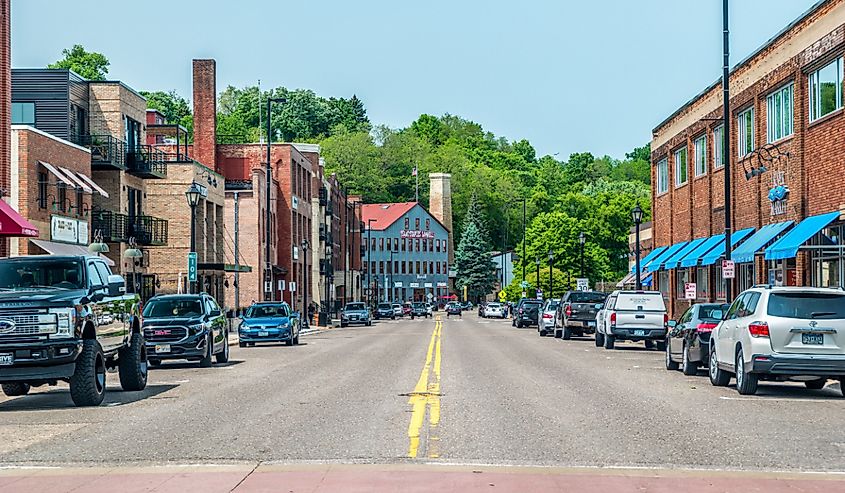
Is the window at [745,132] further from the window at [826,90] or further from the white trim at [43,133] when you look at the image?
the white trim at [43,133]

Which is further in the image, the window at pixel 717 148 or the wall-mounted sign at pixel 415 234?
the wall-mounted sign at pixel 415 234

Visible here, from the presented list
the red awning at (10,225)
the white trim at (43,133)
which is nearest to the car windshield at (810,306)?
the red awning at (10,225)

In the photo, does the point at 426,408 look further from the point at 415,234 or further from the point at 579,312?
the point at 415,234

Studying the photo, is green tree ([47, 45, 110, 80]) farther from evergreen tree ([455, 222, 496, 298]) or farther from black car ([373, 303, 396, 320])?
evergreen tree ([455, 222, 496, 298])

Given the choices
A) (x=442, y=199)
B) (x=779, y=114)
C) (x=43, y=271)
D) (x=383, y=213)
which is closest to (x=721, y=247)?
(x=779, y=114)

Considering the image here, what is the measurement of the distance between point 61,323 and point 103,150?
35.4 m

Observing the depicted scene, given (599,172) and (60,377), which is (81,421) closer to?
(60,377)

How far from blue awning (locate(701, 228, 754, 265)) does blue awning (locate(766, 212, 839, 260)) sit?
20.6 ft

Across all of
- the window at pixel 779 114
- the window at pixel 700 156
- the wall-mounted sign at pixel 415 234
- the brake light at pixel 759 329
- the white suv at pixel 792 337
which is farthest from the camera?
the wall-mounted sign at pixel 415 234

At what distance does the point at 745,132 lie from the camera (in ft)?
149

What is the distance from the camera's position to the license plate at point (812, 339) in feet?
62.0

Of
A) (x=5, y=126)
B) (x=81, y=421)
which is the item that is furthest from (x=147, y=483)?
(x=5, y=126)

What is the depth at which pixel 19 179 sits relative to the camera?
4059cm

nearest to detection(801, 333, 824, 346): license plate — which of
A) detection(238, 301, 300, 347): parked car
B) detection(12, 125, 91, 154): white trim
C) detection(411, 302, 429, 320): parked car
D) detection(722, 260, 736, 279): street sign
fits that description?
detection(722, 260, 736, 279): street sign
